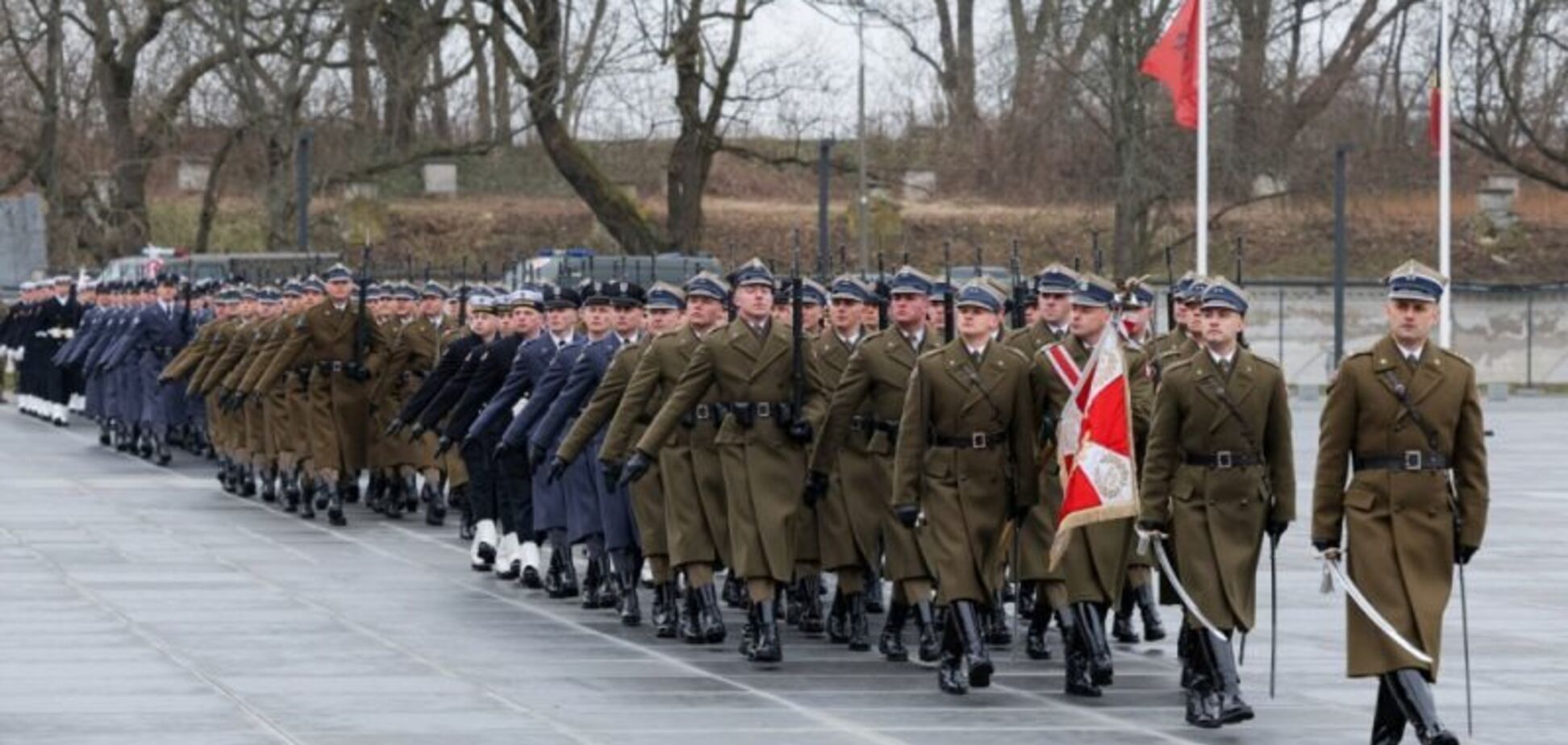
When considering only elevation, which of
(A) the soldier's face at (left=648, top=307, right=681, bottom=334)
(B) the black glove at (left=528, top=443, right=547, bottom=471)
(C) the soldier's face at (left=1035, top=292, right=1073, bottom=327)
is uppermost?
(C) the soldier's face at (left=1035, top=292, right=1073, bottom=327)

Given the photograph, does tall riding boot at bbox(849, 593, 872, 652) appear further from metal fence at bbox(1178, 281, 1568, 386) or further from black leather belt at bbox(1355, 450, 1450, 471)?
metal fence at bbox(1178, 281, 1568, 386)

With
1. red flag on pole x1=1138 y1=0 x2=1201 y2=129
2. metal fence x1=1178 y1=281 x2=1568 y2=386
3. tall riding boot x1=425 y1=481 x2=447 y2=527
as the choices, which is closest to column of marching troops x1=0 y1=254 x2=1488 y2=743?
tall riding boot x1=425 y1=481 x2=447 y2=527

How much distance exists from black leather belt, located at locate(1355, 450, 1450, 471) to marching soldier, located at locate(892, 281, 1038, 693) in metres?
2.49

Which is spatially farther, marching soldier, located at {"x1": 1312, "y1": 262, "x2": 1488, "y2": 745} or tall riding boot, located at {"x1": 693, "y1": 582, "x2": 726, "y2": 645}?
tall riding boot, located at {"x1": 693, "y1": 582, "x2": 726, "y2": 645}

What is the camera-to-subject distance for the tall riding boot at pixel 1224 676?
14.0 metres

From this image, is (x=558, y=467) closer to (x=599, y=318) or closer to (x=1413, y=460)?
(x=599, y=318)

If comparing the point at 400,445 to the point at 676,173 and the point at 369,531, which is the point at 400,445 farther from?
the point at 676,173

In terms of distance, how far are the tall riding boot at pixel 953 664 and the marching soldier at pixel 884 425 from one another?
2.90 feet

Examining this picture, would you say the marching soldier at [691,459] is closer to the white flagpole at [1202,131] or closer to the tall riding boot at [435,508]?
the tall riding boot at [435,508]

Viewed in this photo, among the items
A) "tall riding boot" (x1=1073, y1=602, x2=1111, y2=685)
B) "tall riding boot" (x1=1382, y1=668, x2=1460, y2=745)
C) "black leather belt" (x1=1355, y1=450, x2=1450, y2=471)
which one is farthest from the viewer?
"tall riding boot" (x1=1073, y1=602, x2=1111, y2=685)

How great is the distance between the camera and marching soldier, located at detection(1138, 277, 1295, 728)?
47.2 feet

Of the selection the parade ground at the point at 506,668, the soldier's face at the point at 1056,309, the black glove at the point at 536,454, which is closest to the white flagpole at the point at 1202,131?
the parade ground at the point at 506,668

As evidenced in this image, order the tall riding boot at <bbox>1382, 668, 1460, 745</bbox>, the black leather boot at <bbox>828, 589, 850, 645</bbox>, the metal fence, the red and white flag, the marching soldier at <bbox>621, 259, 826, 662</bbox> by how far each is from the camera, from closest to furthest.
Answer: the tall riding boot at <bbox>1382, 668, 1460, 745</bbox>
the red and white flag
the marching soldier at <bbox>621, 259, 826, 662</bbox>
the black leather boot at <bbox>828, 589, 850, 645</bbox>
the metal fence

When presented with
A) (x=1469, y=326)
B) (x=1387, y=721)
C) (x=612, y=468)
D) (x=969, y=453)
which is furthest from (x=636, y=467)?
(x=1469, y=326)
